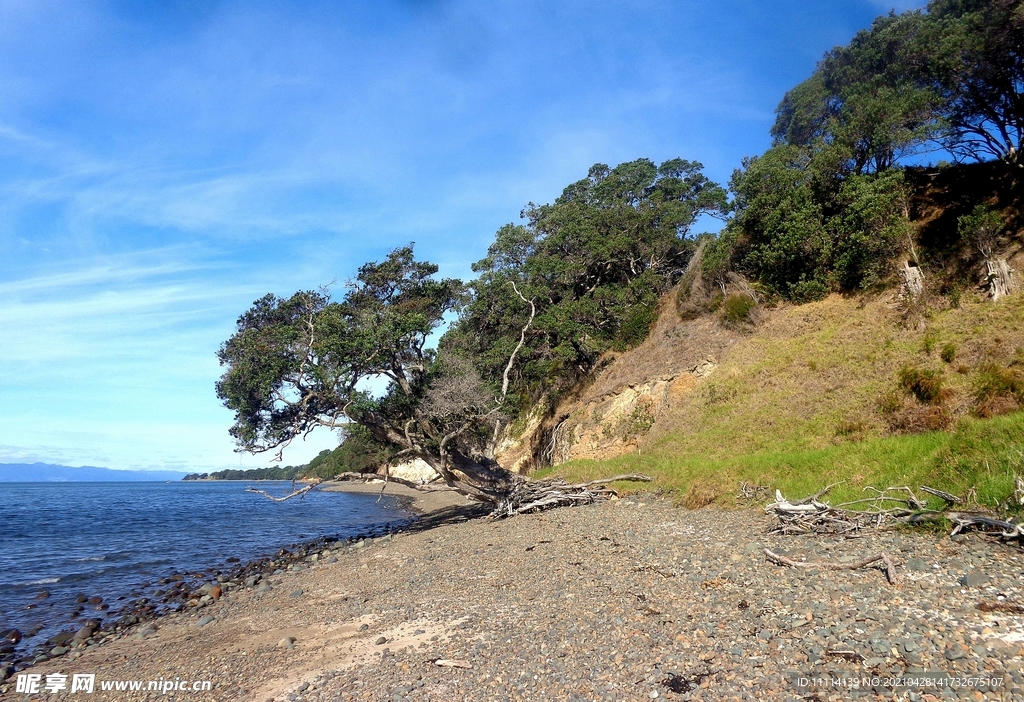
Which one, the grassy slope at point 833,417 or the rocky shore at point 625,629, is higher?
the grassy slope at point 833,417

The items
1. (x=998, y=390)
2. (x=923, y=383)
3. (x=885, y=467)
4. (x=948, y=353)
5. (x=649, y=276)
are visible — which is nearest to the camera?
(x=885, y=467)

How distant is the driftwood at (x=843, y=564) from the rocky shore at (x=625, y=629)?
11 centimetres

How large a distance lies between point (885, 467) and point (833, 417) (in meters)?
5.78

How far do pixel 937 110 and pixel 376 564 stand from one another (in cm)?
2832

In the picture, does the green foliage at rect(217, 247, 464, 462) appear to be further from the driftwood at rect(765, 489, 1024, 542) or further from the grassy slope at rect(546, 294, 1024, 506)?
the driftwood at rect(765, 489, 1024, 542)

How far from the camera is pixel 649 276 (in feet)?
107

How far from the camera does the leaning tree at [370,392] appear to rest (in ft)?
59.0

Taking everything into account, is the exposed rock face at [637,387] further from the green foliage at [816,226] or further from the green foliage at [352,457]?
the green foliage at [352,457]

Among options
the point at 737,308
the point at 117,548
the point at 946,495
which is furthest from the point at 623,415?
the point at 117,548

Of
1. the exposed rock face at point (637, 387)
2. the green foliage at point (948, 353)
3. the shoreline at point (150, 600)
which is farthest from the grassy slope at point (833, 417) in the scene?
the shoreline at point (150, 600)

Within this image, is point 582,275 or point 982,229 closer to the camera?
point 982,229

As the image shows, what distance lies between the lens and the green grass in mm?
8805

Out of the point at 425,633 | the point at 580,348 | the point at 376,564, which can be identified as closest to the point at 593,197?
the point at 580,348

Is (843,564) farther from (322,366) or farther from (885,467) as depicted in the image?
(322,366)
